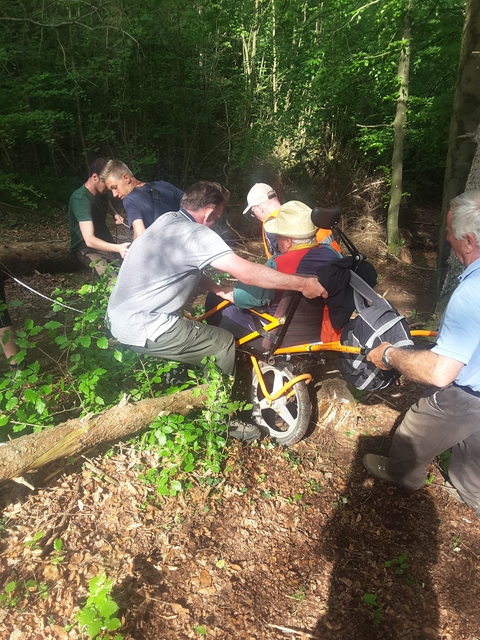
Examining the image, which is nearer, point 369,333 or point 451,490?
point 369,333

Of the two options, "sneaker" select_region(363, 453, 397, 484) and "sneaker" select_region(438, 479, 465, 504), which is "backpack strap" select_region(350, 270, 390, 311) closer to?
"sneaker" select_region(363, 453, 397, 484)

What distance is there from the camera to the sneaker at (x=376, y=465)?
2.98 metres

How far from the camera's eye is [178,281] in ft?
9.47

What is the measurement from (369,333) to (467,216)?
900 millimetres

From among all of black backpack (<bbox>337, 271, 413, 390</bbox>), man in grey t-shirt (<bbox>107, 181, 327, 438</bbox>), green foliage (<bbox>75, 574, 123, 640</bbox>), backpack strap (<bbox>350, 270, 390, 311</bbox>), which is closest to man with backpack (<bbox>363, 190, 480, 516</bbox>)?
black backpack (<bbox>337, 271, 413, 390</bbox>)

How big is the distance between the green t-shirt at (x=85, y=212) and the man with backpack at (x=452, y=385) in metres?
3.61

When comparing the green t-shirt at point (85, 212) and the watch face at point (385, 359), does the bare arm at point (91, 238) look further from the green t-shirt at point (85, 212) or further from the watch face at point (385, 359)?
the watch face at point (385, 359)

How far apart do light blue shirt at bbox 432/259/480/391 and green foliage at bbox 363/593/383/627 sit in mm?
1487

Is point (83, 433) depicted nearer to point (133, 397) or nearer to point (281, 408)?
point (133, 397)

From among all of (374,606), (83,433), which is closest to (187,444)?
(83,433)

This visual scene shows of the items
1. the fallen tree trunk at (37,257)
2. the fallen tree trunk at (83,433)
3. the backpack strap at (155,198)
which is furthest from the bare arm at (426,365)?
the fallen tree trunk at (37,257)

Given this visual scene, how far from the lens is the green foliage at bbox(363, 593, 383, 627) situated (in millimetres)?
2156

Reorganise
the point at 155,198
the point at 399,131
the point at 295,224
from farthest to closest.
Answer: the point at 399,131, the point at 155,198, the point at 295,224

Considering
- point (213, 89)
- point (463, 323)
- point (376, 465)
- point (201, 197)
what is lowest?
point (376, 465)
